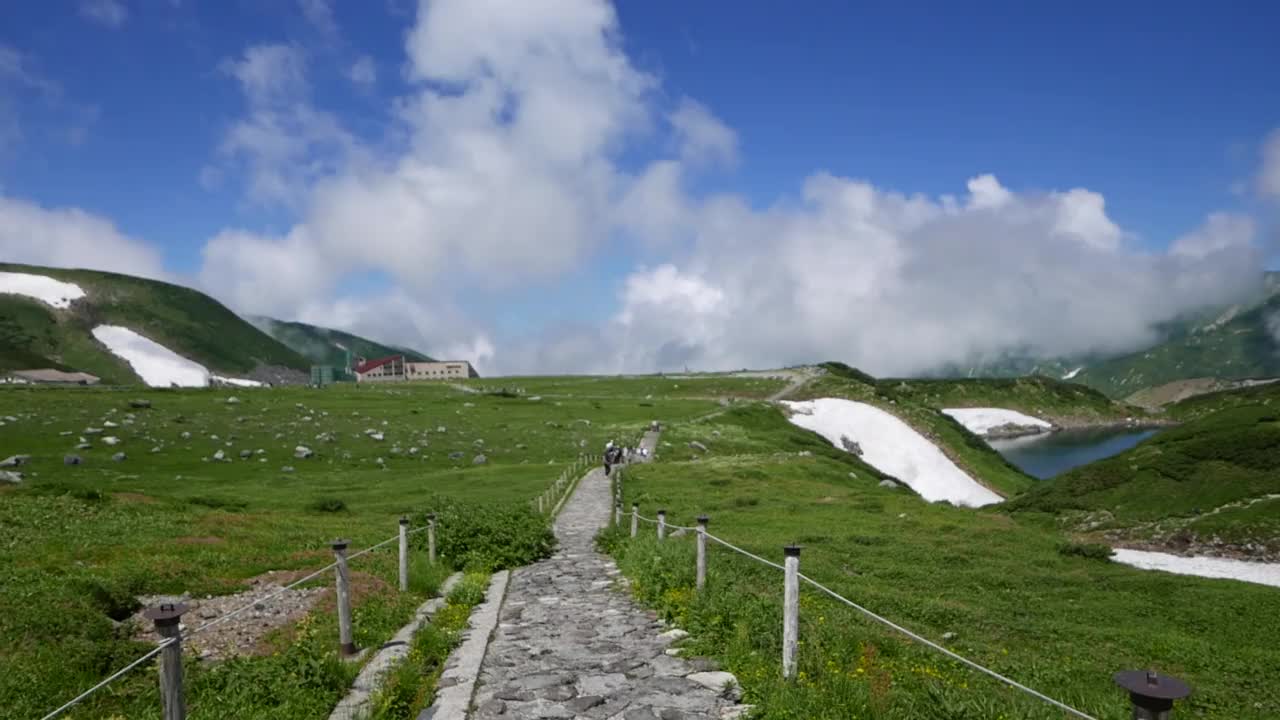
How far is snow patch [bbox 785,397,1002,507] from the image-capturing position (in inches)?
3420

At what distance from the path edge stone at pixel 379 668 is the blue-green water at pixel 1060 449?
10851 cm

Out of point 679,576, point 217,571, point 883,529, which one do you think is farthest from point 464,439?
point 679,576

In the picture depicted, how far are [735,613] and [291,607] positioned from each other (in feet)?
32.4

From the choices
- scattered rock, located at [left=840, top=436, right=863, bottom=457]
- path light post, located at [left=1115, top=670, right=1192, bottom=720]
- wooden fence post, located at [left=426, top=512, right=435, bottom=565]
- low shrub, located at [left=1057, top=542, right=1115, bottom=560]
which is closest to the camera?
path light post, located at [left=1115, top=670, right=1192, bottom=720]

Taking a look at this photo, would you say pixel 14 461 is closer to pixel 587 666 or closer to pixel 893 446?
pixel 587 666

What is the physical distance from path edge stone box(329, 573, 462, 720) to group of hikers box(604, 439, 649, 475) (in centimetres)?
3705

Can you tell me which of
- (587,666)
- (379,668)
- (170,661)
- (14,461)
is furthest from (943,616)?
(14,461)

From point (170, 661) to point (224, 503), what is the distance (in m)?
33.6

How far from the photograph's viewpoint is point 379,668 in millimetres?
12547

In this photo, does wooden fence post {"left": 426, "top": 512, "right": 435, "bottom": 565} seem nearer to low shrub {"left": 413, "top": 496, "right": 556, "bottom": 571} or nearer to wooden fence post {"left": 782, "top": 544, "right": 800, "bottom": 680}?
low shrub {"left": 413, "top": 496, "right": 556, "bottom": 571}

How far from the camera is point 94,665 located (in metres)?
11.9

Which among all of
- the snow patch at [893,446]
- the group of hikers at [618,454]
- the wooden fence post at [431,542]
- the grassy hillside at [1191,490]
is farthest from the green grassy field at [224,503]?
the grassy hillside at [1191,490]

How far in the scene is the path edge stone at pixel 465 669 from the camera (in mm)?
10609

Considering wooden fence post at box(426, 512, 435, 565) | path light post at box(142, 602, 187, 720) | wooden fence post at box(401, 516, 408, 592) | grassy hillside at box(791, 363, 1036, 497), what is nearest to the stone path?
wooden fence post at box(401, 516, 408, 592)
